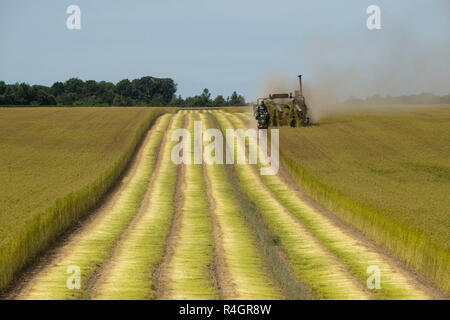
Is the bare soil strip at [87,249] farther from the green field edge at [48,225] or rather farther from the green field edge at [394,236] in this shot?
the green field edge at [394,236]

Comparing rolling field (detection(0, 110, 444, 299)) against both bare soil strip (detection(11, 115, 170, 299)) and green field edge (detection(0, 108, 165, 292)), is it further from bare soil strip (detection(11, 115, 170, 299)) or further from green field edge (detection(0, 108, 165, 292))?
green field edge (detection(0, 108, 165, 292))

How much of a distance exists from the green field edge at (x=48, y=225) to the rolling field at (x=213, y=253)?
35 centimetres

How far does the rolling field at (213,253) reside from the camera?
13.2 m

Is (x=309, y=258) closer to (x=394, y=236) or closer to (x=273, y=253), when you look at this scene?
(x=273, y=253)

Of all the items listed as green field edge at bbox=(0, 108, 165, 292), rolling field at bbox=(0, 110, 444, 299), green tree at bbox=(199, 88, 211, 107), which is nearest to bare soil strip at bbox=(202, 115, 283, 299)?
rolling field at bbox=(0, 110, 444, 299)

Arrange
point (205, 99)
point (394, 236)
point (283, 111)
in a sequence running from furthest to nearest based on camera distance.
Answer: point (205, 99), point (283, 111), point (394, 236)

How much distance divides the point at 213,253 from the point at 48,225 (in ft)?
16.4

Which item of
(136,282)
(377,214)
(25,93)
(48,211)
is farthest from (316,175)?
(25,93)

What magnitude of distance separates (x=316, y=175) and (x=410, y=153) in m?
11.8

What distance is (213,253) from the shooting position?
16.7 m

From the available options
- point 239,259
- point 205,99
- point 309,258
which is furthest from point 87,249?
point 205,99

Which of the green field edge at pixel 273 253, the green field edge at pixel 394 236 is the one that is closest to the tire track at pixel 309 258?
the green field edge at pixel 273 253

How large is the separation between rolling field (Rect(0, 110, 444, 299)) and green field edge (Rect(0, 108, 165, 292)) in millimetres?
353

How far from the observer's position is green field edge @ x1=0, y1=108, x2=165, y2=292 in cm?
1380
